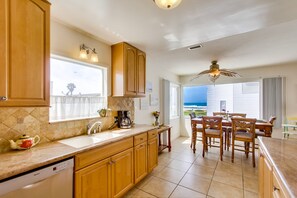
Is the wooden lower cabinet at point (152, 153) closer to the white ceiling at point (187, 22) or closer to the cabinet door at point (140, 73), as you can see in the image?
the cabinet door at point (140, 73)

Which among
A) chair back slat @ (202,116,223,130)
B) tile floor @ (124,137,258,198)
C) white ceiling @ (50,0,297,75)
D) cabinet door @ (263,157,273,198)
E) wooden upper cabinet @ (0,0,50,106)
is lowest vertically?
tile floor @ (124,137,258,198)

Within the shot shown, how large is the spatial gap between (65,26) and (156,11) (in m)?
1.21

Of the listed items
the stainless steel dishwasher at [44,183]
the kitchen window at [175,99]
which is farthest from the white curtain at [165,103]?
the stainless steel dishwasher at [44,183]

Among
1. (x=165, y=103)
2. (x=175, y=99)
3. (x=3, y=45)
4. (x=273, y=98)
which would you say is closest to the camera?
(x=3, y=45)

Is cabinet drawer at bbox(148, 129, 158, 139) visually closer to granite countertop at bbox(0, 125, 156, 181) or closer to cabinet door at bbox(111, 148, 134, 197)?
cabinet door at bbox(111, 148, 134, 197)

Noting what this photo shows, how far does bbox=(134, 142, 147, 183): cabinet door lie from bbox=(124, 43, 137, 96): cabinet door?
908 mm

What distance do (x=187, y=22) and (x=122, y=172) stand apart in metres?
2.04

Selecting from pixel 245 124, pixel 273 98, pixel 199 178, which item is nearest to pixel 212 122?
pixel 245 124

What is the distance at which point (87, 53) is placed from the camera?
81.4 inches

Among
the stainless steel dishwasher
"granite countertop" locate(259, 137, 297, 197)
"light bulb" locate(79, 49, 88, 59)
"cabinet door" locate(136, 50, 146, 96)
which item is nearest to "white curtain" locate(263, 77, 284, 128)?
"granite countertop" locate(259, 137, 297, 197)

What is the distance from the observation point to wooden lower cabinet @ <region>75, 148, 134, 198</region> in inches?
54.3

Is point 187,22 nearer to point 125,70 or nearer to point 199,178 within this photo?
point 125,70

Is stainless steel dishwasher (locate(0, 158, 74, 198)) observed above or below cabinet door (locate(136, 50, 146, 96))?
below

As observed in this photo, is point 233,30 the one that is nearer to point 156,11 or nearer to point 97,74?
point 156,11
